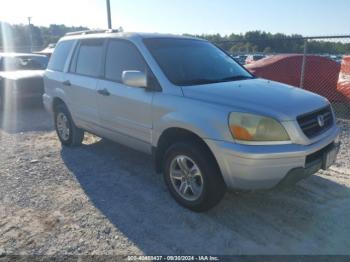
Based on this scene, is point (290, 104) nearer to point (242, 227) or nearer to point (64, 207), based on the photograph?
point (242, 227)

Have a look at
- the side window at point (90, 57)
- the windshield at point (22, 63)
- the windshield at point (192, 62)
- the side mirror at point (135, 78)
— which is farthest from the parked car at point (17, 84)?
the side mirror at point (135, 78)

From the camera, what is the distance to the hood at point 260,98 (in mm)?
3457

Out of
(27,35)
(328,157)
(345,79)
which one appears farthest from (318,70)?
(27,35)

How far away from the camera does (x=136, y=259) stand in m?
3.23

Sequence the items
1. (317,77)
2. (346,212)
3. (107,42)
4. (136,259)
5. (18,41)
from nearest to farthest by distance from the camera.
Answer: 1. (136,259)
2. (346,212)
3. (107,42)
4. (317,77)
5. (18,41)

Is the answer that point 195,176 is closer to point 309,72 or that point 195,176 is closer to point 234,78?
point 234,78

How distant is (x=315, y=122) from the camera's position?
3701 mm

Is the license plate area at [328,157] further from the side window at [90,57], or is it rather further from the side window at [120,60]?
the side window at [90,57]

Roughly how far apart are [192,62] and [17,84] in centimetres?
725

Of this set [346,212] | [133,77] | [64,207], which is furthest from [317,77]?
[64,207]

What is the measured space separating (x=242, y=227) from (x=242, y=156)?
0.85 meters

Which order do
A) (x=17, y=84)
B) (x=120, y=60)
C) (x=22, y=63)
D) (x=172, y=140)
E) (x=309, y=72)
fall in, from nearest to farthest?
(x=172, y=140) < (x=120, y=60) < (x=309, y=72) < (x=17, y=84) < (x=22, y=63)

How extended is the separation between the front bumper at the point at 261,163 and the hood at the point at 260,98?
33 cm

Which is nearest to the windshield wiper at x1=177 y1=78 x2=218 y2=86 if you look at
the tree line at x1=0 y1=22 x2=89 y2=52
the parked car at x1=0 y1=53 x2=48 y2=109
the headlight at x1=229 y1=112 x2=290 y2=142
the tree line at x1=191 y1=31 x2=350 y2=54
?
the headlight at x1=229 y1=112 x2=290 y2=142
